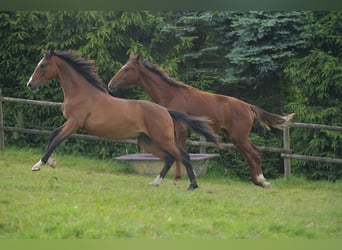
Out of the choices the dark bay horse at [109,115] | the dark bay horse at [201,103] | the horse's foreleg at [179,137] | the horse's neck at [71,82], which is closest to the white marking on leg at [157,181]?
the dark bay horse at [109,115]

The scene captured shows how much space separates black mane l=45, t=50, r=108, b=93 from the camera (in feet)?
15.0

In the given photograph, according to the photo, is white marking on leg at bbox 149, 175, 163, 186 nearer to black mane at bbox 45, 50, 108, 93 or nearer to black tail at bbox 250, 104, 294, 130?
black mane at bbox 45, 50, 108, 93

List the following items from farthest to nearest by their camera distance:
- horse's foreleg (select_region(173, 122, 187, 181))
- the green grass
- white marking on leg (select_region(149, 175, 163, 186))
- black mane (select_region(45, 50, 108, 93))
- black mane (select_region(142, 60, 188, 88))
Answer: black mane (select_region(142, 60, 188, 88)), horse's foreleg (select_region(173, 122, 187, 181)), white marking on leg (select_region(149, 175, 163, 186)), black mane (select_region(45, 50, 108, 93)), the green grass

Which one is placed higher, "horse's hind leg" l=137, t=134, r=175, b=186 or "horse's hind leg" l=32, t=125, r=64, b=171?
Answer: "horse's hind leg" l=32, t=125, r=64, b=171

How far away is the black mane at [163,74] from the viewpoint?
16.6 ft

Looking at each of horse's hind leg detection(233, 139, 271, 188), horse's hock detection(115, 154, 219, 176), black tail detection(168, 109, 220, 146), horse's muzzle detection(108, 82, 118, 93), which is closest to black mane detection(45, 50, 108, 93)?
horse's muzzle detection(108, 82, 118, 93)

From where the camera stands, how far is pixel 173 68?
5.17 m

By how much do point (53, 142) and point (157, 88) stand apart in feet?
3.42

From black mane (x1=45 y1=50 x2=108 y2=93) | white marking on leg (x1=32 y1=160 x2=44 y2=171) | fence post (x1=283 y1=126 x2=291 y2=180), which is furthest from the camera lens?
fence post (x1=283 y1=126 x2=291 y2=180)

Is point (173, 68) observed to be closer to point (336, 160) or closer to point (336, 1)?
point (336, 160)

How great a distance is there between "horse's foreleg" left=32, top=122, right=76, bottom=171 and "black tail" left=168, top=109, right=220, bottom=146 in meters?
0.77

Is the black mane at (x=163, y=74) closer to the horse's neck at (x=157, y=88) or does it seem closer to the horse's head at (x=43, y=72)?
the horse's neck at (x=157, y=88)

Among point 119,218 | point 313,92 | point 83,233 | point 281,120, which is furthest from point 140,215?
point 313,92

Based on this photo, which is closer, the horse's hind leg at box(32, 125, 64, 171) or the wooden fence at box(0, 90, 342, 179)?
the horse's hind leg at box(32, 125, 64, 171)
